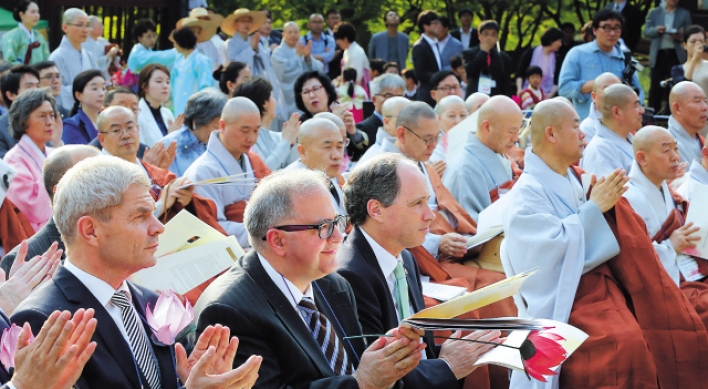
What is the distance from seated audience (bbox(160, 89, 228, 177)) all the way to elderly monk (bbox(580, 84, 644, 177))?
2706 millimetres

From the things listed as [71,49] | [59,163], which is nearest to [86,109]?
[71,49]

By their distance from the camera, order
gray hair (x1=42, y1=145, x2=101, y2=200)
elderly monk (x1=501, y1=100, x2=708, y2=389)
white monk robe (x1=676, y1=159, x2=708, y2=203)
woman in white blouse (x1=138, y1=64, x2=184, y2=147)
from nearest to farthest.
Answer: gray hair (x1=42, y1=145, x2=101, y2=200) → elderly monk (x1=501, y1=100, x2=708, y2=389) → white monk robe (x1=676, y1=159, x2=708, y2=203) → woman in white blouse (x1=138, y1=64, x2=184, y2=147)

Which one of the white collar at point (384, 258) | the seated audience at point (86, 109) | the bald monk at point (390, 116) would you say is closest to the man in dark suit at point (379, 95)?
the bald monk at point (390, 116)

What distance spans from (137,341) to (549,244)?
2494mm

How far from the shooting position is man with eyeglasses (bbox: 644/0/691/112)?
1170 centimetres

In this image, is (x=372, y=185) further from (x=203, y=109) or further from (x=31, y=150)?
(x=203, y=109)

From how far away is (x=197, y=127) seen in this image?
6.59 metres

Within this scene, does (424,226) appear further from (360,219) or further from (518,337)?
(518,337)

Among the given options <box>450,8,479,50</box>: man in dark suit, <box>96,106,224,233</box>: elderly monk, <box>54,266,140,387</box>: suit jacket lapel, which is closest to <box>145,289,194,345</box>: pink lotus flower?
<box>54,266,140,387</box>: suit jacket lapel

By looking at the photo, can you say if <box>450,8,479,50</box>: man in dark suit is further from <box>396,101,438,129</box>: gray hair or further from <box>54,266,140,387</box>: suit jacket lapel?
<box>54,266,140,387</box>: suit jacket lapel

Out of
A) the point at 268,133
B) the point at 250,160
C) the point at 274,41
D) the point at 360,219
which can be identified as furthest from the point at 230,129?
the point at 274,41

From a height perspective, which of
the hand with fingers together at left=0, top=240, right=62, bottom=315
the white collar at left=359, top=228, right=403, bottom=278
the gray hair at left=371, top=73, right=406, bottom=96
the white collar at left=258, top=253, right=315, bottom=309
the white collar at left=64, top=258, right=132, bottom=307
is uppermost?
the white collar at left=64, top=258, right=132, bottom=307

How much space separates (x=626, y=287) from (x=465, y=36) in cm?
842

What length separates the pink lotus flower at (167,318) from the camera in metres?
2.75
